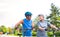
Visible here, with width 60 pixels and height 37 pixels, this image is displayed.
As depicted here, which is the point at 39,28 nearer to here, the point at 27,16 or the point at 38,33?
the point at 38,33

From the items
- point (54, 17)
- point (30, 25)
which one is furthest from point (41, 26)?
point (54, 17)

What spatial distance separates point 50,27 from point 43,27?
0.44 feet

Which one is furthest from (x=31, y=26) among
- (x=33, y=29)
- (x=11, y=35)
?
(x=11, y=35)

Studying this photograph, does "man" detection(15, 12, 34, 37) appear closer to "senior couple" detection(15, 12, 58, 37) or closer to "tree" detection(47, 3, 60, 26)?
"senior couple" detection(15, 12, 58, 37)

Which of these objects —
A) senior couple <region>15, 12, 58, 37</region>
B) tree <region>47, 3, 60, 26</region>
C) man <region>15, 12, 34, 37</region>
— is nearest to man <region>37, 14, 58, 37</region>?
senior couple <region>15, 12, 58, 37</region>

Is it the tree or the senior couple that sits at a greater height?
the tree

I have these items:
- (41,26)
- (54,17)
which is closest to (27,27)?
(41,26)

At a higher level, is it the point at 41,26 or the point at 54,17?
the point at 54,17

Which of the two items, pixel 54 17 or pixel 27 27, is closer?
pixel 27 27

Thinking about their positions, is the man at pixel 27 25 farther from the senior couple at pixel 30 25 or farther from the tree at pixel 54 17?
the tree at pixel 54 17

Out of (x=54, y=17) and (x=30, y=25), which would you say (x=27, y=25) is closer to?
(x=30, y=25)

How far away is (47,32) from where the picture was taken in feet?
7.84

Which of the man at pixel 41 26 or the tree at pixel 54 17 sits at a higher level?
the tree at pixel 54 17

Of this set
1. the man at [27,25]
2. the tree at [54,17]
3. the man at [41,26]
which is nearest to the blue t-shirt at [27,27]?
the man at [27,25]
